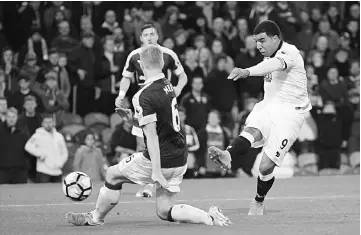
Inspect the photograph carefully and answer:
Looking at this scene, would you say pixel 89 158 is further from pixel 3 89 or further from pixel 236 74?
pixel 236 74

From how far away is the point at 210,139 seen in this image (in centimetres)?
1823

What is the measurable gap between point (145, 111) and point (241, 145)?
2.22m

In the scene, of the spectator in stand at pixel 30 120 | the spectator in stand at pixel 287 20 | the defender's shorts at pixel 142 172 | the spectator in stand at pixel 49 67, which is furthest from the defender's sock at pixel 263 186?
the spectator in stand at pixel 287 20

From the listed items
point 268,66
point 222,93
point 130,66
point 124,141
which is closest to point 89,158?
point 124,141

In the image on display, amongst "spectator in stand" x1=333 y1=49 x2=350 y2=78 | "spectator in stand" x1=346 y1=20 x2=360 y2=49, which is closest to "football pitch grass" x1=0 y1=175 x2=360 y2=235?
"spectator in stand" x1=333 y1=49 x2=350 y2=78

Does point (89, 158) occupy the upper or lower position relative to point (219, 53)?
lower

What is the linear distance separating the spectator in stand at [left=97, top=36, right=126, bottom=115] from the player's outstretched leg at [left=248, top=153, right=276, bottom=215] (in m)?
8.03

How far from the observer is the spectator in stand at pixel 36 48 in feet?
62.8

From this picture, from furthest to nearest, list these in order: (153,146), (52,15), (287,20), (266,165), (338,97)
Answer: (287,20) < (52,15) < (338,97) < (266,165) < (153,146)

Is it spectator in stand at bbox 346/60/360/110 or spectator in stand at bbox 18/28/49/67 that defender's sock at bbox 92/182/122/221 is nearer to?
spectator in stand at bbox 18/28/49/67

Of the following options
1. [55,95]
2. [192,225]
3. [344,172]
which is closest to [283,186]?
[344,172]

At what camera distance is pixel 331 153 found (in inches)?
762

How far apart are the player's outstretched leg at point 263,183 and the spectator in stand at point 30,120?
7141 mm

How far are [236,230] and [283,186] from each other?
701cm
